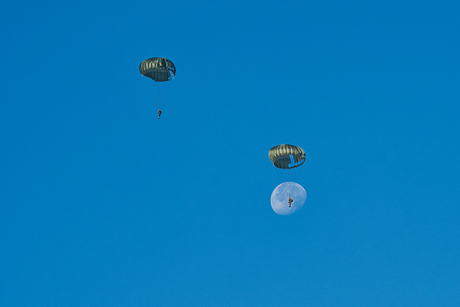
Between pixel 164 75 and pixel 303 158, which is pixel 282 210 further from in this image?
pixel 164 75

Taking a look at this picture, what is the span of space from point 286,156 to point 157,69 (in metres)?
16.8

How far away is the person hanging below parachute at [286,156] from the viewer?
175ft

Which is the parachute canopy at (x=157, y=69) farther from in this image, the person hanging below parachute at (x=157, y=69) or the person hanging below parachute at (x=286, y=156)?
the person hanging below parachute at (x=286, y=156)

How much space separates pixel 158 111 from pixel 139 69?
5.46m

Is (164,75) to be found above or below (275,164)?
above

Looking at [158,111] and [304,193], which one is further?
[158,111]

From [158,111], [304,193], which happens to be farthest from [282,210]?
[158,111]

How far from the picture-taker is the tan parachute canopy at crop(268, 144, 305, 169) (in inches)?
2096

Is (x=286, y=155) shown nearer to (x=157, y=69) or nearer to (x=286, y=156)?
(x=286, y=156)

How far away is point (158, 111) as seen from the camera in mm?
61000

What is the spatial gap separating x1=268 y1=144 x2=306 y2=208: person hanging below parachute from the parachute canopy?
14.5 m

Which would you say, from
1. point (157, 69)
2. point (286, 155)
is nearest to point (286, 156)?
point (286, 155)

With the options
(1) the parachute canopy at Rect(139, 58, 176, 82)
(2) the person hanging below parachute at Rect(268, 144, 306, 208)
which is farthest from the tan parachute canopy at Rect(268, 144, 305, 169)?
(1) the parachute canopy at Rect(139, 58, 176, 82)

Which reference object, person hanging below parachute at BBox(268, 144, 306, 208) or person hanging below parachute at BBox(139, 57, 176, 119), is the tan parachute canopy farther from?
person hanging below parachute at BBox(139, 57, 176, 119)
